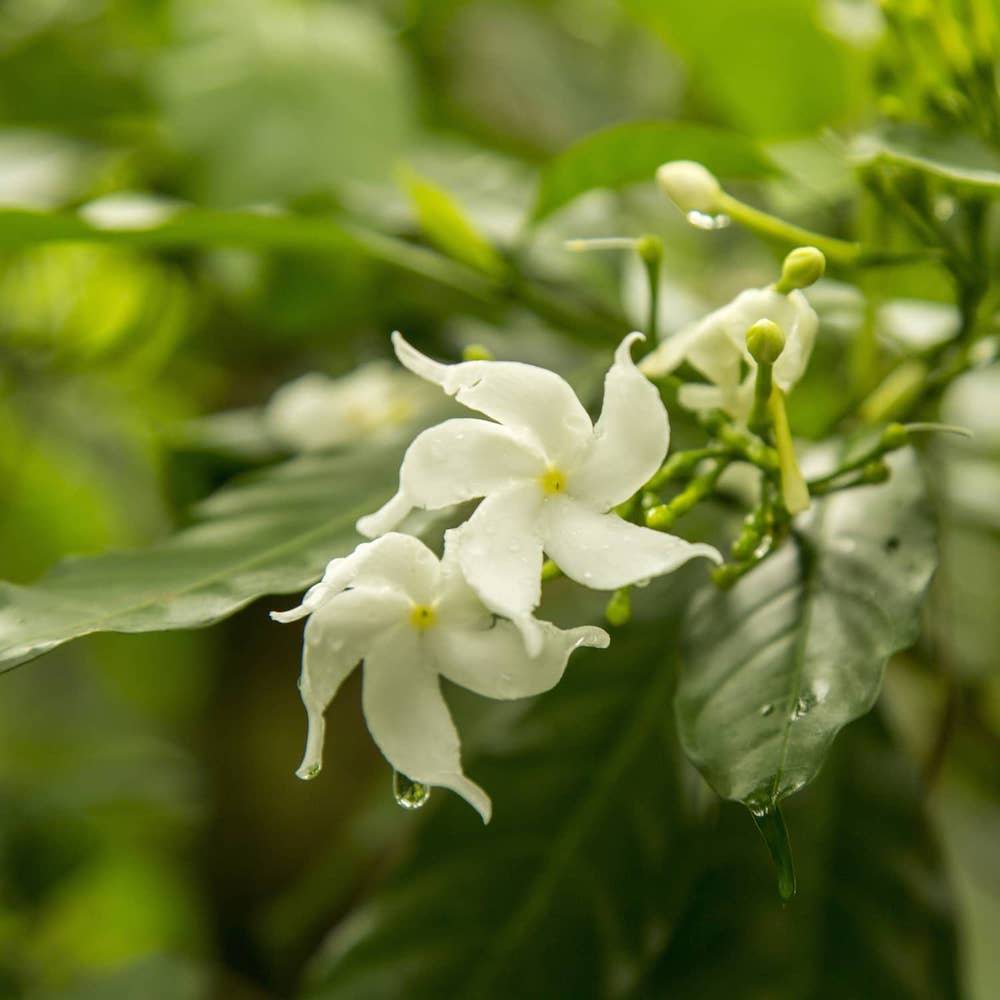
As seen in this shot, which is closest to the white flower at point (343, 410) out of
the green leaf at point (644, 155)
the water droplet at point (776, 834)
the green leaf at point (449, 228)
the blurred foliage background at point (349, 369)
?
the blurred foliage background at point (349, 369)

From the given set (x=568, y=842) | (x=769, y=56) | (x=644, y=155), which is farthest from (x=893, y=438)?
(x=769, y=56)

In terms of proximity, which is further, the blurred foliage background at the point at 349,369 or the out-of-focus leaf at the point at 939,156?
the blurred foliage background at the point at 349,369

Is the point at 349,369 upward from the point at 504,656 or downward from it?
downward

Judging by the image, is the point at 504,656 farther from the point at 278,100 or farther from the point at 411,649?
the point at 278,100

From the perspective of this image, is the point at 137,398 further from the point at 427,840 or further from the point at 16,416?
the point at 427,840

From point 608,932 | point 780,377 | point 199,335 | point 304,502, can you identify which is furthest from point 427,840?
point 199,335

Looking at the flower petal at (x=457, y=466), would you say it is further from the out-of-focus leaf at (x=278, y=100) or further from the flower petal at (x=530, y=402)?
the out-of-focus leaf at (x=278, y=100)

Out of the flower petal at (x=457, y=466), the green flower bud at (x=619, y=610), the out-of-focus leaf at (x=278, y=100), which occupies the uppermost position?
the flower petal at (x=457, y=466)
